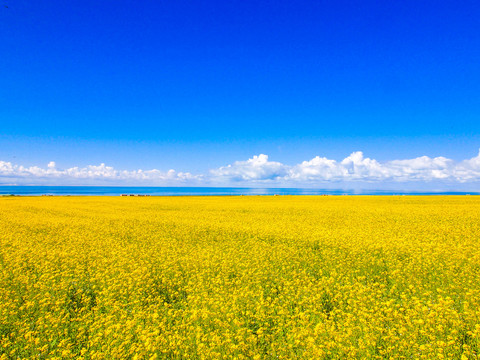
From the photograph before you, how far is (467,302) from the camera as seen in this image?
7402mm

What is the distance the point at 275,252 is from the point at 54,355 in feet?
32.1

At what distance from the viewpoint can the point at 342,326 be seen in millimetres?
6555

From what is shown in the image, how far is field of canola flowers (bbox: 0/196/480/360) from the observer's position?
5.80 metres

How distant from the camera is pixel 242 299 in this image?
8.09m

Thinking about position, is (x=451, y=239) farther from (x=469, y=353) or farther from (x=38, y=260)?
(x=38, y=260)

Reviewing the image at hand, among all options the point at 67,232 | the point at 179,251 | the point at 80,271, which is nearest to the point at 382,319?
the point at 179,251

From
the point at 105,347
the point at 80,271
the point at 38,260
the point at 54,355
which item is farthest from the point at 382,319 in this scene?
the point at 38,260

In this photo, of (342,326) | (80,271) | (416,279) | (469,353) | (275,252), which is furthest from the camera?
(275,252)

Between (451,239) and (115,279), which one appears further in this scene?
(451,239)

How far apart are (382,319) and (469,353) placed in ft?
5.62

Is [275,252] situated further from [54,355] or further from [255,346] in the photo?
[54,355]

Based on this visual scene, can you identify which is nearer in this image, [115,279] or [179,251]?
[115,279]

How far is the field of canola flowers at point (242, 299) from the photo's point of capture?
5.80 meters

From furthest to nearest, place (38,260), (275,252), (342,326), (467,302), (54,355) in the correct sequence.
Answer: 1. (275,252)
2. (38,260)
3. (467,302)
4. (342,326)
5. (54,355)
